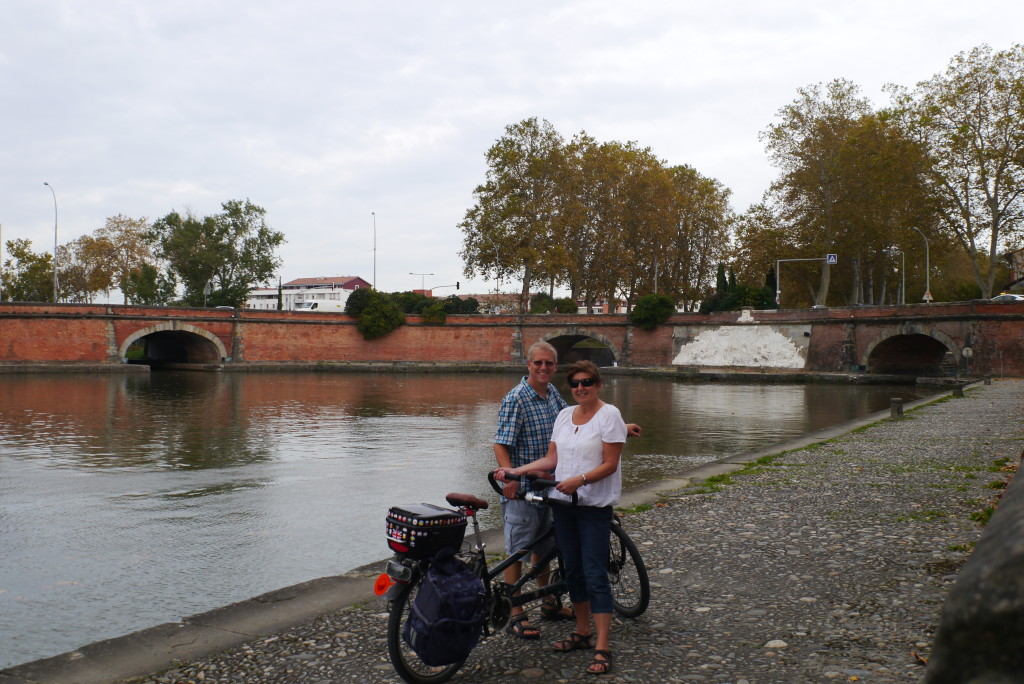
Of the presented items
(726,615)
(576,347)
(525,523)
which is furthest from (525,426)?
(576,347)

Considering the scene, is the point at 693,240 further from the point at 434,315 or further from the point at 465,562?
the point at 465,562

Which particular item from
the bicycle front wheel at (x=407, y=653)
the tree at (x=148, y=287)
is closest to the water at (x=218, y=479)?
the bicycle front wheel at (x=407, y=653)

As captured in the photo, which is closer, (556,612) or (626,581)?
(626,581)

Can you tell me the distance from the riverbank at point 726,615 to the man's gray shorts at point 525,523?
0.56 meters

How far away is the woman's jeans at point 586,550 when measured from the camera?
14.1 feet

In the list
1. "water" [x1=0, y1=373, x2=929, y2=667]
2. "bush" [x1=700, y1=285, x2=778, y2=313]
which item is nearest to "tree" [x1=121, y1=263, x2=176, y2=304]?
"water" [x1=0, y1=373, x2=929, y2=667]

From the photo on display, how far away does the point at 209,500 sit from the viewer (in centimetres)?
1043

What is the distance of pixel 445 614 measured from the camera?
3953 millimetres

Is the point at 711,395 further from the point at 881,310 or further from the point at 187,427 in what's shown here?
the point at 187,427

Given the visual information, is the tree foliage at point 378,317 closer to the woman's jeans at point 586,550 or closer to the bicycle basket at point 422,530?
the woman's jeans at point 586,550

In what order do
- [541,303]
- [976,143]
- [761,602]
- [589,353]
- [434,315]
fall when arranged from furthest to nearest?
[589,353], [541,303], [434,315], [976,143], [761,602]

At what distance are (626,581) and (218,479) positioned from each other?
28.6 feet

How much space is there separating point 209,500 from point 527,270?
4257 centimetres

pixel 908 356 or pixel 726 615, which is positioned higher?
pixel 908 356
